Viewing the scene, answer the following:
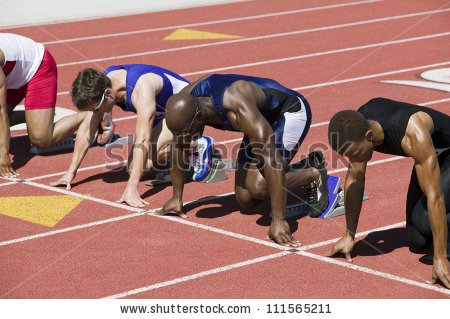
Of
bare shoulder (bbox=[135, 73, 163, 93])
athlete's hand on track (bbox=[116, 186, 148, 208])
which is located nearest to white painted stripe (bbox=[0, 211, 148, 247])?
athlete's hand on track (bbox=[116, 186, 148, 208])

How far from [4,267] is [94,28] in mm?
10158

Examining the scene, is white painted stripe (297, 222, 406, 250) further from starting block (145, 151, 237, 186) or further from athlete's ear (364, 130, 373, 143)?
Answer: starting block (145, 151, 237, 186)

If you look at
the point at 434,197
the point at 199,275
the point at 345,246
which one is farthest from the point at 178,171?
the point at 434,197

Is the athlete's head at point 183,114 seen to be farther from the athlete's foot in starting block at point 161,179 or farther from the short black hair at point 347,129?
the athlete's foot in starting block at point 161,179

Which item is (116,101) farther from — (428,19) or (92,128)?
(428,19)

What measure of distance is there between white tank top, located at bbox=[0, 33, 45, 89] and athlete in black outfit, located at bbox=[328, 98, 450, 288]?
13.5ft

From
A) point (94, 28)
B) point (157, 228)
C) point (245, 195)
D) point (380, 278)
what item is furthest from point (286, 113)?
point (94, 28)

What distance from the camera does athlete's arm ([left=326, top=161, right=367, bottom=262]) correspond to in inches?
247

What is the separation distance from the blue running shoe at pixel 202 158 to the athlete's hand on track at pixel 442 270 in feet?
10.3

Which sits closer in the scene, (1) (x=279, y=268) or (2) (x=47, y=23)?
(1) (x=279, y=268)

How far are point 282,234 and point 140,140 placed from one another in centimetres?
174

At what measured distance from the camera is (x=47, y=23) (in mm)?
16750

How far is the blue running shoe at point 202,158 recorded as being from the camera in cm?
859

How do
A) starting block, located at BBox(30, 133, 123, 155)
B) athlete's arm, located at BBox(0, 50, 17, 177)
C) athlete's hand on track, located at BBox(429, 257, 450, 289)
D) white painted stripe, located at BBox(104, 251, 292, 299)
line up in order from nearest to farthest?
athlete's hand on track, located at BBox(429, 257, 450, 289)
white painted stripe, located at BBox(104, 251, 292, 299)
athlete's arm, located at BBox(0, 50, 17, 177)
starting block, located at BBox(30, 133, 123, 155)
